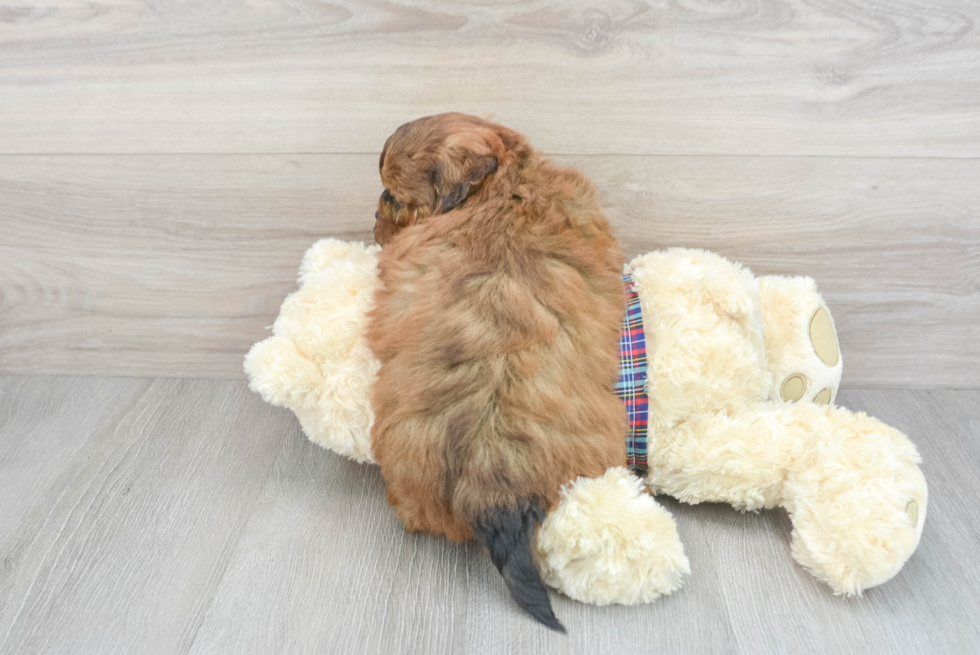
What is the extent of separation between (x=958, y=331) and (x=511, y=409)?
0.78m

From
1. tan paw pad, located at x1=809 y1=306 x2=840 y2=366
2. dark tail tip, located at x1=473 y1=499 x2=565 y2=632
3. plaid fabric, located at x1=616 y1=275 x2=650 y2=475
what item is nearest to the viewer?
dark tail tip, located at x1=473 y1=499 x2=565 y2=632

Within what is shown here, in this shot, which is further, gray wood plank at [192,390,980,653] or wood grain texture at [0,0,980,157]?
wood grain texture at [0,0,980,157]

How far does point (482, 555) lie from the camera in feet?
2.55

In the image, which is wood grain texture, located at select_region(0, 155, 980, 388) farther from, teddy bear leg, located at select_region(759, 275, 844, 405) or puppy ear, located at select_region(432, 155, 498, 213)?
puppy ear, located at select_region(432, 155, 498, 213)

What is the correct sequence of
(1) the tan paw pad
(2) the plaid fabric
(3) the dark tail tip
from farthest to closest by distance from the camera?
(1) the tan paw pad, (2) the plaid fabric, (3) the dark tail tip

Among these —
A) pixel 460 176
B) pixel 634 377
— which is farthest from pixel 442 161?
pixel 634 377

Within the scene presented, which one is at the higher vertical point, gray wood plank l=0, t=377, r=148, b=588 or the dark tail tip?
the dark tail tip

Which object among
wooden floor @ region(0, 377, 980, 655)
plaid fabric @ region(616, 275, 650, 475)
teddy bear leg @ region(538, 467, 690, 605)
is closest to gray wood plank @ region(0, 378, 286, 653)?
wooden floor @ region(0, 377, 980, 655)

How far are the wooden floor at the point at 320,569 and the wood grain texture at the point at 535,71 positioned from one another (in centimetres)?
44

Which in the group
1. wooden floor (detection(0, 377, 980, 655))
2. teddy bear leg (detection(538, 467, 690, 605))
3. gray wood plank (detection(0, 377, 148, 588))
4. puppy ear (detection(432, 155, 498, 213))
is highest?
puppy ear (detection(432, 155, 498, 213))

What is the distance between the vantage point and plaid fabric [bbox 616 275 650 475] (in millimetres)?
763

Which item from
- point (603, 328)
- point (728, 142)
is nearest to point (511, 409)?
point (603, 328)

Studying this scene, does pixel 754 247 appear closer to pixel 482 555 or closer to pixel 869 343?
pixel 869 343

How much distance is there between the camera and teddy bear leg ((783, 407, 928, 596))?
26.7 inches
